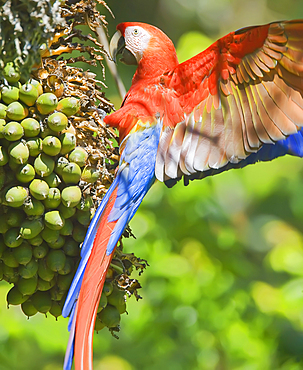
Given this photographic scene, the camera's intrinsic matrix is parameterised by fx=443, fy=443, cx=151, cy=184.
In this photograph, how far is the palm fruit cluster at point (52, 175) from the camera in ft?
2.81

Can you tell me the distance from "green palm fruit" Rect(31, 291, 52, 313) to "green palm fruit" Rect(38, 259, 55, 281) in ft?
0.18

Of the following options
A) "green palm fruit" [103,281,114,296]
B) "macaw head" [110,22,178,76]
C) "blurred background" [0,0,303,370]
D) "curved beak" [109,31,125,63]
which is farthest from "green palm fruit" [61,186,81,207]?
"blurred background" [0,0,303,370]

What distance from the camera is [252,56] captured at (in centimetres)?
108

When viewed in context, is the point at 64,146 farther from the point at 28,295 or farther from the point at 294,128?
the point at 294,128

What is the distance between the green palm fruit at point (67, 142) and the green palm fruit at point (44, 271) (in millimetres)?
232

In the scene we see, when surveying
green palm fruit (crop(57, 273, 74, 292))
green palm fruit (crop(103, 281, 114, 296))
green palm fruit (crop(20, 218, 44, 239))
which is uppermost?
green palm fruit (crop(20, 218, 44, 239))

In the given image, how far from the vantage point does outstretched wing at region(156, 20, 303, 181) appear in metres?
1.04

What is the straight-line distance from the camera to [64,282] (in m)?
0.94

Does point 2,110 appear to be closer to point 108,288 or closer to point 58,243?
point 58,243

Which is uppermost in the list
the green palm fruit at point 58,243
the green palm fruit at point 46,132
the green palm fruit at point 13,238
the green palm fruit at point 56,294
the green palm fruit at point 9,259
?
the green palm fruit at point 46,132

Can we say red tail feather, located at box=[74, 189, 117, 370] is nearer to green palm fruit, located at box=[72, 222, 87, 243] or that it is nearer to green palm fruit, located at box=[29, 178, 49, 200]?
green palm fruit, located at box=[72, 222, 87, 243]

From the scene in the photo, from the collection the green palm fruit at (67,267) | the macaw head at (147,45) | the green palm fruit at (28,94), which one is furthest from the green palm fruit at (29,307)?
the macaw head at (147,45)

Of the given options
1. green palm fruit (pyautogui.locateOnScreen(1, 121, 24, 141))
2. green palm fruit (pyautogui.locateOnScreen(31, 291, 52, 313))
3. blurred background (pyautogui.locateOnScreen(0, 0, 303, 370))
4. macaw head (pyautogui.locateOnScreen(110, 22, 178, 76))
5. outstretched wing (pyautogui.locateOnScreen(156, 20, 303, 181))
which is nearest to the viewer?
green palm fruit (pyautogui.locateOnScreen(1, 121, 24, 141))

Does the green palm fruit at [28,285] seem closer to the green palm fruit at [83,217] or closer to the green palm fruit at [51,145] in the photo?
the green palm fruit at [83,217]
